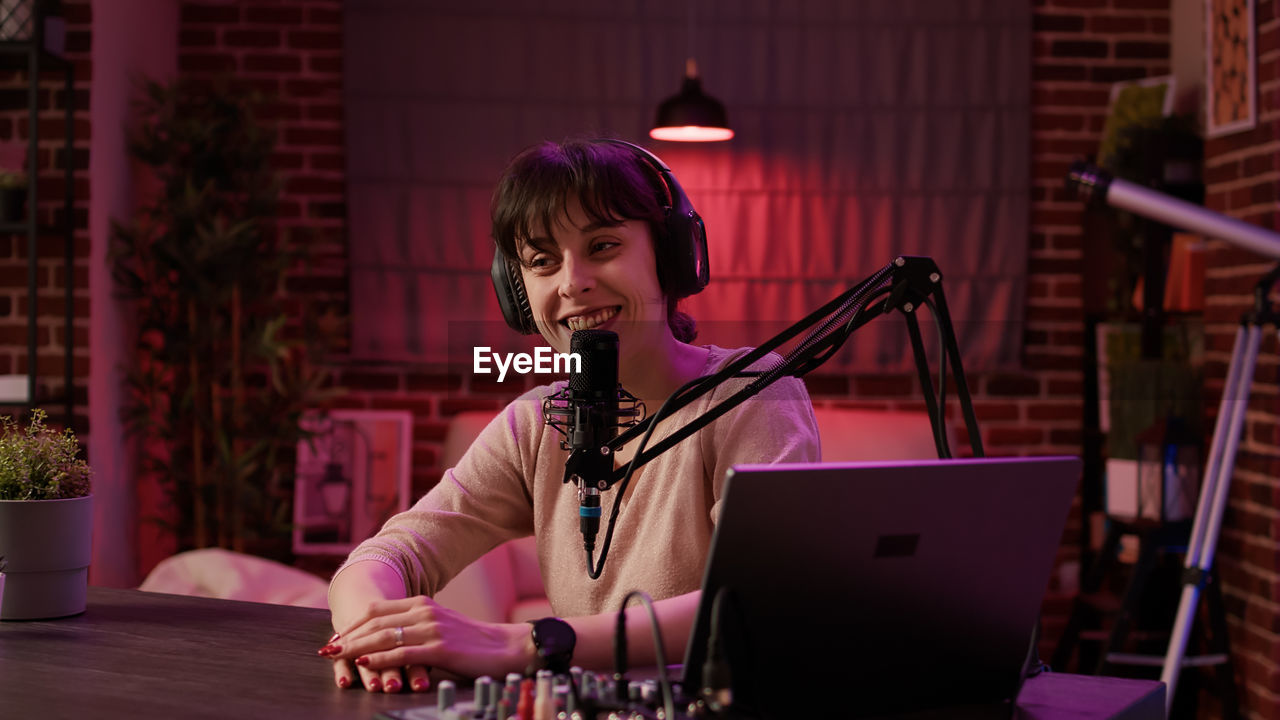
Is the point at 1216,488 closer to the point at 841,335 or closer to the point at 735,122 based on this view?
the point at 735,122

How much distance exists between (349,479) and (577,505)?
2.38m

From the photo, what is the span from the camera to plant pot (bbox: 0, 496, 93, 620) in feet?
4.29

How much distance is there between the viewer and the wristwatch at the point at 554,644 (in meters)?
1.03

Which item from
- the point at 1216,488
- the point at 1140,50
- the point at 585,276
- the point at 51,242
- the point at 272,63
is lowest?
the point at 1216,488

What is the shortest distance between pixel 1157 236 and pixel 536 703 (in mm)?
2932

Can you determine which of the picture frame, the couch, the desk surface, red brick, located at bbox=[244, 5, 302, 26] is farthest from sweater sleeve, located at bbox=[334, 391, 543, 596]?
red brick, located at bbox=[244, 5, 302, 26]

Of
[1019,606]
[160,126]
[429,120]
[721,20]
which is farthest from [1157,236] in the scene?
[160,126]

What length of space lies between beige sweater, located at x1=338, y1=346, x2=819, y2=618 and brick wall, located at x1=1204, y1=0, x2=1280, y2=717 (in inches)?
80.6

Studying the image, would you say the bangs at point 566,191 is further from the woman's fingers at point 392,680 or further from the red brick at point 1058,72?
the red brick at point 1058,72

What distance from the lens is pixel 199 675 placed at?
1075 millimetres

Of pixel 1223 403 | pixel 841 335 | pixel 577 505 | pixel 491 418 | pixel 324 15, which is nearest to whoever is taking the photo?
pixel 841 335

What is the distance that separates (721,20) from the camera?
12.2 feet

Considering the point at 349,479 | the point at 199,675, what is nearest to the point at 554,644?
the point at 199,675

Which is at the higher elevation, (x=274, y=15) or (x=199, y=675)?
(x=274, y=15)
